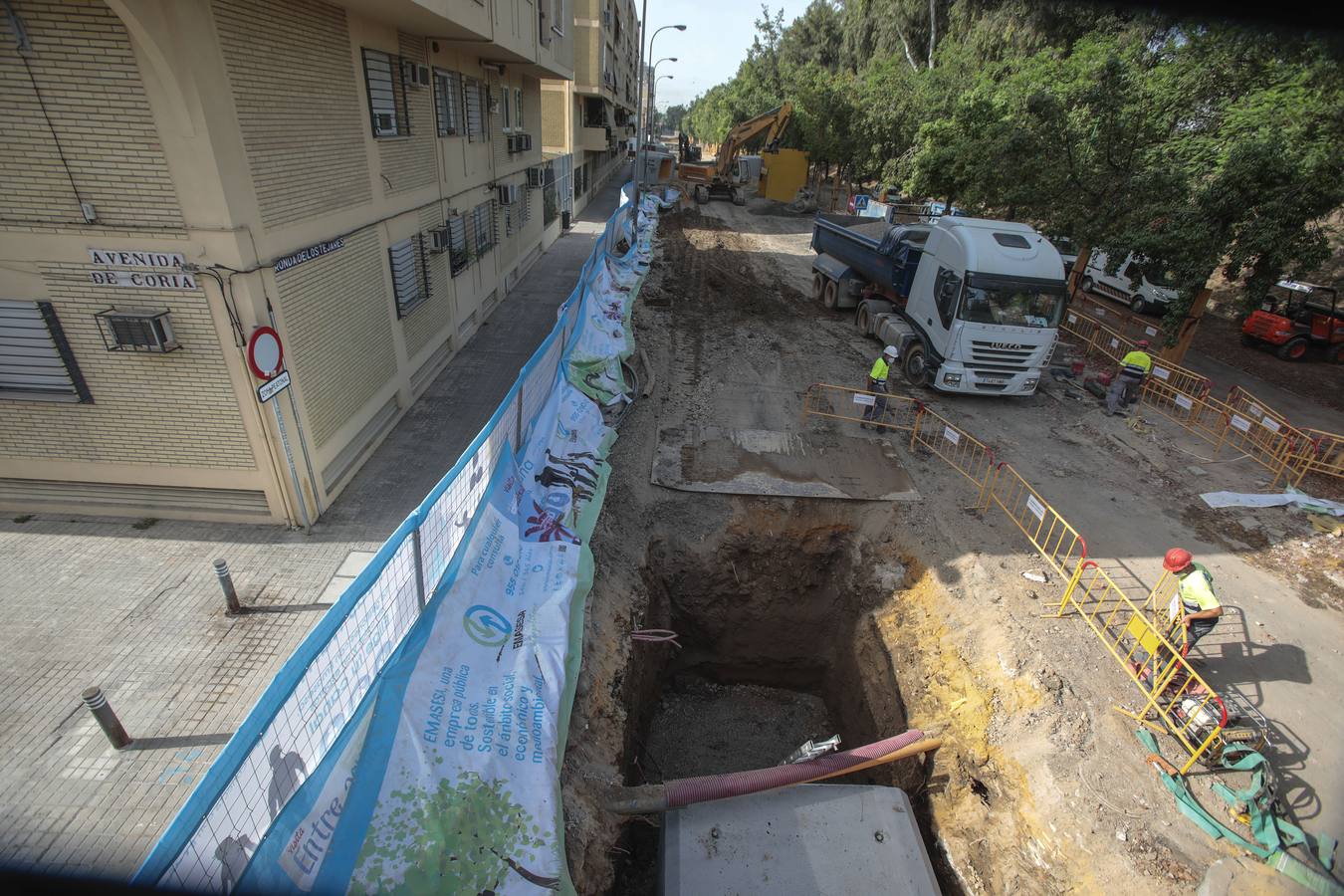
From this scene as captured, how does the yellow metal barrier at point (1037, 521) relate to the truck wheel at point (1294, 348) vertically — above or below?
below

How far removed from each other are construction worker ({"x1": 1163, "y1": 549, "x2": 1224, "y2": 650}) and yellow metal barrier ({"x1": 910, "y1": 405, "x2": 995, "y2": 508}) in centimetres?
362

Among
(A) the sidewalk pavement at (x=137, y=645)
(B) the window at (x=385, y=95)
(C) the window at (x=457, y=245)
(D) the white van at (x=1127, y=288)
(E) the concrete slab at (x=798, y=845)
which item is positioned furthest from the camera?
(D) the white van at (x=1127, y=288)

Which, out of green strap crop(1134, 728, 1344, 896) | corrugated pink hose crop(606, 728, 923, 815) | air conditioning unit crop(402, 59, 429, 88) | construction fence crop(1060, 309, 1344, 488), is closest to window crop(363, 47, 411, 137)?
air conditioning unit crop(402, 59, 429, 88)

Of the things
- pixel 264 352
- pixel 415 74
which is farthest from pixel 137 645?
pixel 415 74

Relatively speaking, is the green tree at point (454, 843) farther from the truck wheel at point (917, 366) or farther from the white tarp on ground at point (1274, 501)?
the truck wheel at point (917, 366)

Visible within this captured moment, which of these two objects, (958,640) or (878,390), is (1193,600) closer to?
(958,640)

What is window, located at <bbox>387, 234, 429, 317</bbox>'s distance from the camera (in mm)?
11008

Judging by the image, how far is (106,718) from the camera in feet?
16.8

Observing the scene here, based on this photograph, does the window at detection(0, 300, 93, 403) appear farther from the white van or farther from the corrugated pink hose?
the white van

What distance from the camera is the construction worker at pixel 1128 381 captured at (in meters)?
13.3

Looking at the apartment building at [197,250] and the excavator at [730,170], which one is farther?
the excavator at [730,170]

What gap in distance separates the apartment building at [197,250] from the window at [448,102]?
77.7 inches

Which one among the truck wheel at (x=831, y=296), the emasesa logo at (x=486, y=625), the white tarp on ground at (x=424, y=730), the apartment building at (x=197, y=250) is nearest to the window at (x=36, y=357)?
the apartment building at (x=197, y=250)

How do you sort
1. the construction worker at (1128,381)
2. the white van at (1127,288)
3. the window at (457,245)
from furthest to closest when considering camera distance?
the white van at (1127,288), the window at (457,245), the construction worker at (1128,381)
